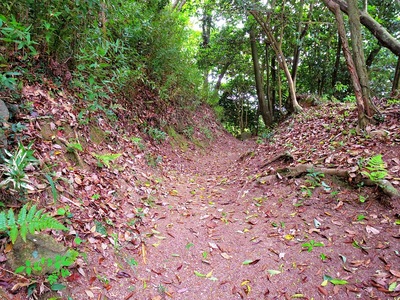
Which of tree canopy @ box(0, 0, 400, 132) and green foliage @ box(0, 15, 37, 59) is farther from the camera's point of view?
tree canopy @ box(0, 0, 400, 132)

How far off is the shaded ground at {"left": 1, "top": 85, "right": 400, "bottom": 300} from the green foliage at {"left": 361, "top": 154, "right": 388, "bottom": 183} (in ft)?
0.46

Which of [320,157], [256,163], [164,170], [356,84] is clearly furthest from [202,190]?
[356,84]

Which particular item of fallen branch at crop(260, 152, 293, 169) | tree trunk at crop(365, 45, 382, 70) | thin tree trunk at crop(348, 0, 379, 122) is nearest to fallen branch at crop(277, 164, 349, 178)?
fallen branch at crop(260, 152, 293, 169)

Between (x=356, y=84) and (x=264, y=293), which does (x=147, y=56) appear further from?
(x=264, y=293)

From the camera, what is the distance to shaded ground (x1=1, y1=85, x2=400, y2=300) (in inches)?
93.2

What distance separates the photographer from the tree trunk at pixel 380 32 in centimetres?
479

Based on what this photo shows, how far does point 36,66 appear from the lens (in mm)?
3705

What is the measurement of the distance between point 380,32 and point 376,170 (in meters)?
3.15

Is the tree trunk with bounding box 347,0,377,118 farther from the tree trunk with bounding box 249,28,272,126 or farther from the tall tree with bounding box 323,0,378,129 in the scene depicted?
the tree trunk with bounding box 249,28,272,126

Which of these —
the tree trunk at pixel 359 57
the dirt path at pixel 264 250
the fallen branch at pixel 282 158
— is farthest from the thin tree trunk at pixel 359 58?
the dirt path at pixel 264 250

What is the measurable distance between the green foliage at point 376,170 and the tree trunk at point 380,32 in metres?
2.74

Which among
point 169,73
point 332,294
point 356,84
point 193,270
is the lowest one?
point 193,270

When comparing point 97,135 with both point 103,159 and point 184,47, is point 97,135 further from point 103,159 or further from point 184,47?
point 184,47

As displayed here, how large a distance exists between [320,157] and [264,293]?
2.81 metres
